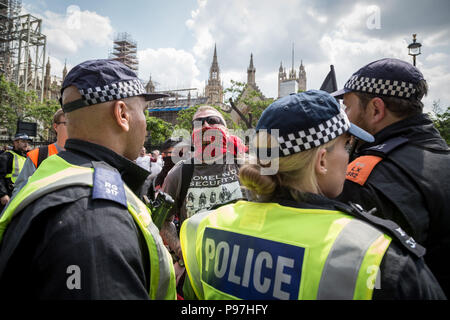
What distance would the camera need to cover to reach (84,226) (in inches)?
43.3

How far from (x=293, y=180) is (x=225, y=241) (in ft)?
1.50

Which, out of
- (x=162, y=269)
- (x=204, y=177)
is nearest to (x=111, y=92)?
(x=162, y=269)

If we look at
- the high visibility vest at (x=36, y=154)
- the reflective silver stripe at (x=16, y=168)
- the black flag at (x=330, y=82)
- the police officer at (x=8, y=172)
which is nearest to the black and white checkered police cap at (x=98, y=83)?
the black flag at (x=330, y=82)

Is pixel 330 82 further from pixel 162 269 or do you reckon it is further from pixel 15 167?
pixel 15 167

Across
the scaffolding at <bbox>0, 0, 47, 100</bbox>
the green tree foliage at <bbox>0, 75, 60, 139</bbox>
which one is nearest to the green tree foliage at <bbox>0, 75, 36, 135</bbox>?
the green tree foliage at <bbox>0, 75, 60, 139</bbox>

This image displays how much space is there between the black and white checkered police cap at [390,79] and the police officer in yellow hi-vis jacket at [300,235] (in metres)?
0.62

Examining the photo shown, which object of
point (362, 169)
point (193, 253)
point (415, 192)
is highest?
point (362, 169)

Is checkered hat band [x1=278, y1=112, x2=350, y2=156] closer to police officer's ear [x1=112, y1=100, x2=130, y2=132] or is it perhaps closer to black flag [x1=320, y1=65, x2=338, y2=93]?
police officer's ear [x1=112, y1=100, x2=130, y2=132]

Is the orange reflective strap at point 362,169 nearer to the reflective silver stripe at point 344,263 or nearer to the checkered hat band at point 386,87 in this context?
the checkered hat band at point 386,87

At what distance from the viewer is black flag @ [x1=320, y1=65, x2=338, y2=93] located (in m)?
2.75

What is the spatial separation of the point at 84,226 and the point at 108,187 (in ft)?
0.72

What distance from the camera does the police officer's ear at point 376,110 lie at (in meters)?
2.05

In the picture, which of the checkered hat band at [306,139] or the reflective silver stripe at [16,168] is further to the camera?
the reflective silver stripe at [16,168]

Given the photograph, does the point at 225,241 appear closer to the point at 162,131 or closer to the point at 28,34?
the point at 162,131
